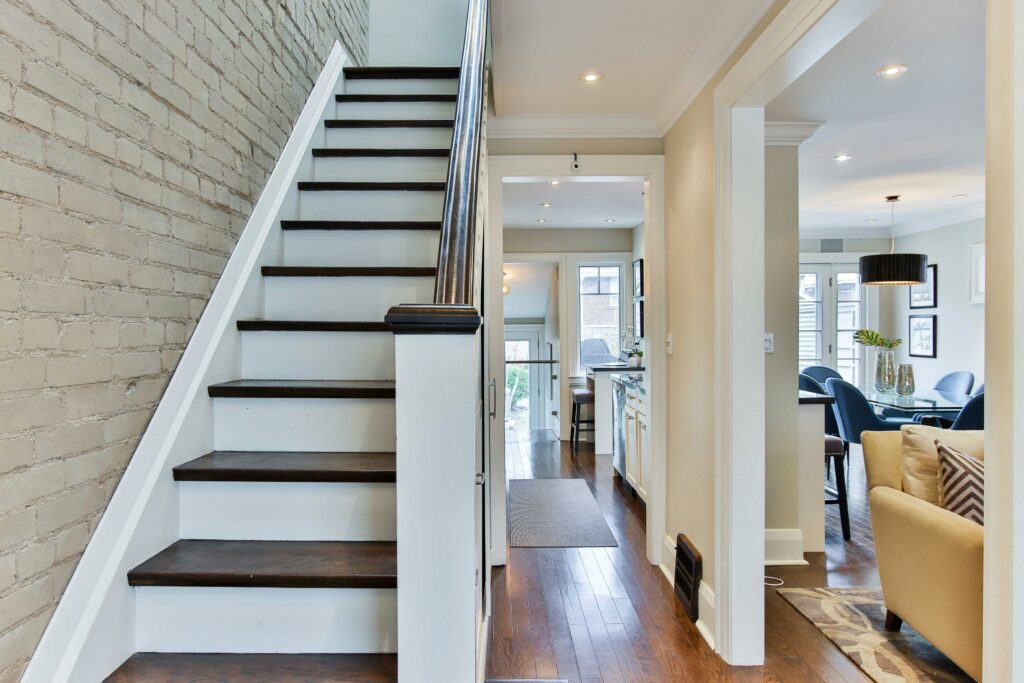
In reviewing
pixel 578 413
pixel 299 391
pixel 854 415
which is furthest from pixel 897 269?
pixel 299 391

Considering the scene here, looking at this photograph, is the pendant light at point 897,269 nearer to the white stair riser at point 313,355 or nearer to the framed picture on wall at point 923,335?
the framed picture on wall at point 923,335

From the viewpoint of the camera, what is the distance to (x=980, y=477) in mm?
2092

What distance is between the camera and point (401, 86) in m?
→ 3.12

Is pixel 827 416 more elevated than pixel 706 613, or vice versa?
pixel 827 416

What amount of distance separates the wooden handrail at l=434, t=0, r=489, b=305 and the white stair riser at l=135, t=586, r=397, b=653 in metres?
0.73

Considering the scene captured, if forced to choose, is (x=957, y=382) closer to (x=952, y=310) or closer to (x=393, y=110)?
(x=952, y=310)

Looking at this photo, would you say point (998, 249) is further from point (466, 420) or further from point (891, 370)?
point (891, 370)

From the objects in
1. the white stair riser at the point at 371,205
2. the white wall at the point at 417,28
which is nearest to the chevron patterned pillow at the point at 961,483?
the white stair riser at the point at 371,205

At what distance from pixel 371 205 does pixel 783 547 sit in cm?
286

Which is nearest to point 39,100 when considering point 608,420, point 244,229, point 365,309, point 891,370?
point 244,229

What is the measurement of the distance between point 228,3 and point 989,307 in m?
2.29

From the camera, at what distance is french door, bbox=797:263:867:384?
7.12 meters

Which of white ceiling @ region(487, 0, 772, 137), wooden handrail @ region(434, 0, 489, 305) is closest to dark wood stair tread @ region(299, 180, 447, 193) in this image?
wooden handrail @ region(434, 0, 489, 305)

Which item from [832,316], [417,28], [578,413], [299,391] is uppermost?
[417,28]
